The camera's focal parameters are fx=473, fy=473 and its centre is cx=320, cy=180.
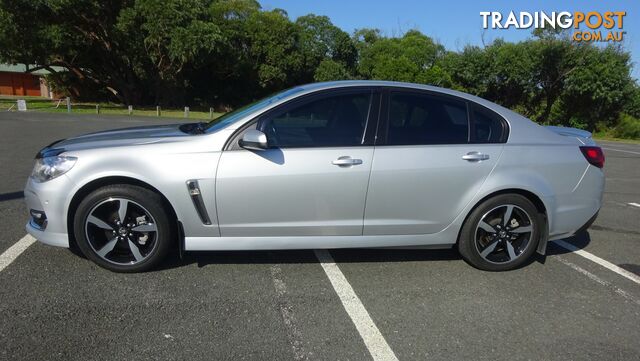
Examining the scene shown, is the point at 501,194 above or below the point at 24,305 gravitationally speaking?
above

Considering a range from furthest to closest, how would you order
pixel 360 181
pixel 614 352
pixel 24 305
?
1. pixel 360 181
2. pixel 24 305
3. pixel 614 352

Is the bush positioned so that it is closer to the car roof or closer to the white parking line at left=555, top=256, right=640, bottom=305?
the white parking line at left=555, top=256, right=640, bottom=305

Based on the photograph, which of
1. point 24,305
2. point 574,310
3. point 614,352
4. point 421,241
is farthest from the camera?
point 421,241

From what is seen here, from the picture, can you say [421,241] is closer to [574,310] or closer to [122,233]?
[574,310]

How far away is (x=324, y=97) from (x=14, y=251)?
3058 millimetres

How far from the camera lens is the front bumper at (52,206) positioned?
143 inches

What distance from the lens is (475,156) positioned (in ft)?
13.2

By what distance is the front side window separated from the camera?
384cm

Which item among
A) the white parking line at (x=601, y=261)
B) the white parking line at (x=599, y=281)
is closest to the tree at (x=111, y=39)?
the white parking line at (x=601, y=261)

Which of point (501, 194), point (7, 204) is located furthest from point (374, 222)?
point (7, 204)

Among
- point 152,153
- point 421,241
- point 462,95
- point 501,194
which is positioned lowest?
point 421,241

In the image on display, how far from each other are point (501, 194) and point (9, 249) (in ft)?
14.4

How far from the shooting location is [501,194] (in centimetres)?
412

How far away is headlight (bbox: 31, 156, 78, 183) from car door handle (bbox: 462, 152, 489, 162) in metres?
3.17
